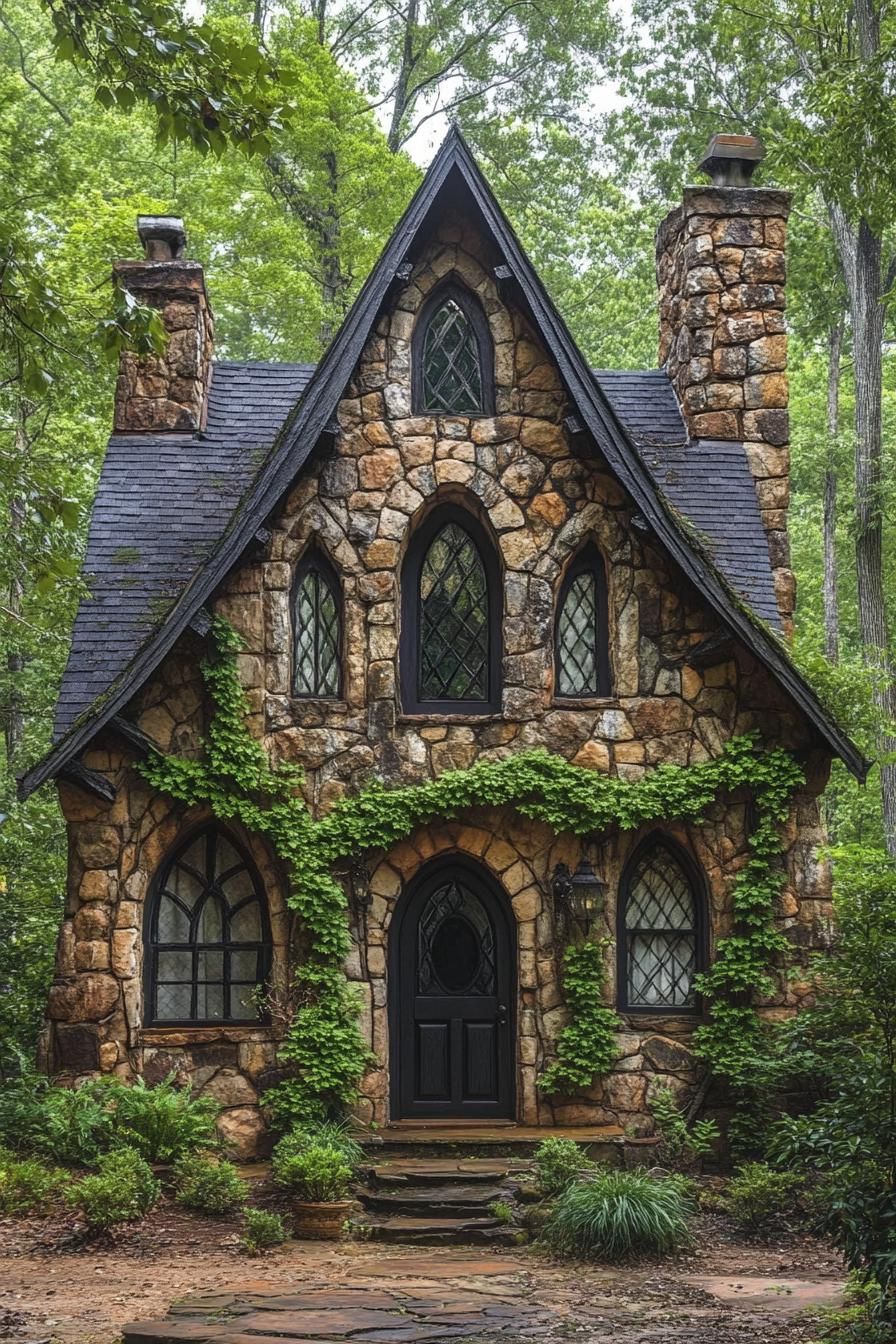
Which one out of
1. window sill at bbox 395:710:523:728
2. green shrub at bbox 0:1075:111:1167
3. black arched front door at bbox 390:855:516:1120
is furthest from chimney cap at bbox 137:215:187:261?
green shrub at bbox 0:1075:111:1167

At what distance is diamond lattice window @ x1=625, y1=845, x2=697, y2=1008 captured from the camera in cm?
1212

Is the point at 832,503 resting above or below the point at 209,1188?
above

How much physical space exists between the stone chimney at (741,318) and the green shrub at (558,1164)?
552 cm

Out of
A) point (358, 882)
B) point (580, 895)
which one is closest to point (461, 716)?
point (358, 882)

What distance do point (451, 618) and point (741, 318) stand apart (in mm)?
3871

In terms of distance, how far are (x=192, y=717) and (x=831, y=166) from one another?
294 inches

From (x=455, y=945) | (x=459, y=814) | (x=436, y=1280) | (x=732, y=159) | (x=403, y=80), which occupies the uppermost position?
(x=403, y=80)

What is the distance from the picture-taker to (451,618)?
12414mm

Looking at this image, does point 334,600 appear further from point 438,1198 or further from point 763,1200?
point 763,1200

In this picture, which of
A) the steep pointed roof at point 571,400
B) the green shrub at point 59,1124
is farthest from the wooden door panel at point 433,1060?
the steep pointed roof at point 571,400

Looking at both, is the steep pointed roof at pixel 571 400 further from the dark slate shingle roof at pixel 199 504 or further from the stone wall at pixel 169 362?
the stone wall at pixel 169 362

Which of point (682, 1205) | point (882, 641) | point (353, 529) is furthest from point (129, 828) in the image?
point (882, 641)

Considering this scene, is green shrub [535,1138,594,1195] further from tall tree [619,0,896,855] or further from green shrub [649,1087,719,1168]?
tall tree [619,0,896,855]

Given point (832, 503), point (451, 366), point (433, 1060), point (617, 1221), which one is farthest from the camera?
point (832, 503)
